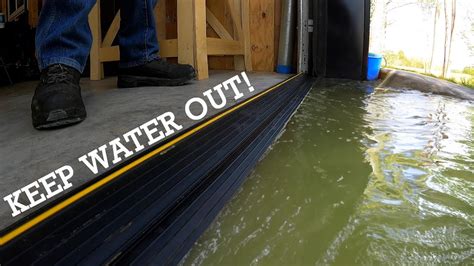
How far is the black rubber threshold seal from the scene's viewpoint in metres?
0.37

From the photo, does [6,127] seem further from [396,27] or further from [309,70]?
[396,27]

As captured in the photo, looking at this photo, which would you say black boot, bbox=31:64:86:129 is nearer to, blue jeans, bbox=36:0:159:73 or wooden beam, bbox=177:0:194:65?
blue jeans, bbox=36:0:159:73

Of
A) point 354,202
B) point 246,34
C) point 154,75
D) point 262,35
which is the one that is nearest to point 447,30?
point 262,35

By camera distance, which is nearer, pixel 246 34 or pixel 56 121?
pixel 56 121

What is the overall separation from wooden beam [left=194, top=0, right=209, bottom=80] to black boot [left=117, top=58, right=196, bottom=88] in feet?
0.83

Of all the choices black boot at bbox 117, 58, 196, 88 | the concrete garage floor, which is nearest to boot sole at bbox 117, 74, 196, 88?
black boot at bbox 117, 58, 196, 88

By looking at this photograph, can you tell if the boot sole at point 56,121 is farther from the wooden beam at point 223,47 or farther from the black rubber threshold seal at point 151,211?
the wooden beam at point 223,47

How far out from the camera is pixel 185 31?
1.71 meters

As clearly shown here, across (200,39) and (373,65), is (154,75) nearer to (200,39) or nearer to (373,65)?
(200,39)

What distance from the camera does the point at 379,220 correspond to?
57 cm

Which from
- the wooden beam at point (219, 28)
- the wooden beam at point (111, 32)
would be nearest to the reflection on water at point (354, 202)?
the wooden beam at point (219, 28)

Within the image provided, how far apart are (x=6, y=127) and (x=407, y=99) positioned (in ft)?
6.11

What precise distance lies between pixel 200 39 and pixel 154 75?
15.5 inches

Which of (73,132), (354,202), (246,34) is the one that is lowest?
(354,202)
